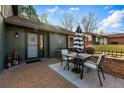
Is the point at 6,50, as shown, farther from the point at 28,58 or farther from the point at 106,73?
the point at 106,73

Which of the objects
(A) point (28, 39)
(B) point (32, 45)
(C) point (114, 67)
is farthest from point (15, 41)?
(C) point (114, 67)

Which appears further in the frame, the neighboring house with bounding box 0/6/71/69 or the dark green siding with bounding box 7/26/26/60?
the dark green siding with bounding box 7/26/26/60

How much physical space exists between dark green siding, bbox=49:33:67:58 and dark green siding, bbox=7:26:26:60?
2398 mm

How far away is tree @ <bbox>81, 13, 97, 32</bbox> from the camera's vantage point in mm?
27000

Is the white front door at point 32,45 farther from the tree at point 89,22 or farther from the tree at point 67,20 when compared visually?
the tree at point 89,22

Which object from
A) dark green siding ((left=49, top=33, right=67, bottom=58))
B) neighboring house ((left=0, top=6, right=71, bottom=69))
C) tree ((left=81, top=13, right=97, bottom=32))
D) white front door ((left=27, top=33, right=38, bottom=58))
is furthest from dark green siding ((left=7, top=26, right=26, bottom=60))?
tree ((left=81, top=13, right=97, bottom=32))

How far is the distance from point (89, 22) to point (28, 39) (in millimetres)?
23447

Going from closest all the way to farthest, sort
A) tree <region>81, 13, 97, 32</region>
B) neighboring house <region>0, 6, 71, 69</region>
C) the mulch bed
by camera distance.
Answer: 1. the mulch bed
2. neighboring house <region>0, 6, 71, 69</region>
3. tree <region>81, 13, 97, 32</region>

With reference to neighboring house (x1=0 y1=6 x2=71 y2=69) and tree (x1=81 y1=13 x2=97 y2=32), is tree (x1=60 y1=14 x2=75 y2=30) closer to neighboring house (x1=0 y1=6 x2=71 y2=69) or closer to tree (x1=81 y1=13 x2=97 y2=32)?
tree (x1=81 y1=13 x2=97 y2=32)

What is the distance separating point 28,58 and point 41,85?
4205 mm

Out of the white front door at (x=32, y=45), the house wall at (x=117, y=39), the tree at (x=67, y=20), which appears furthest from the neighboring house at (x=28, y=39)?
the house wall at (x=117, y=39)

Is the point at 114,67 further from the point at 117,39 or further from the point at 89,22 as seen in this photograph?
the point at 89,22

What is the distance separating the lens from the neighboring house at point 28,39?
5996mm

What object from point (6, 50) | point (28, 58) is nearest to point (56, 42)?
point (28, 58)
